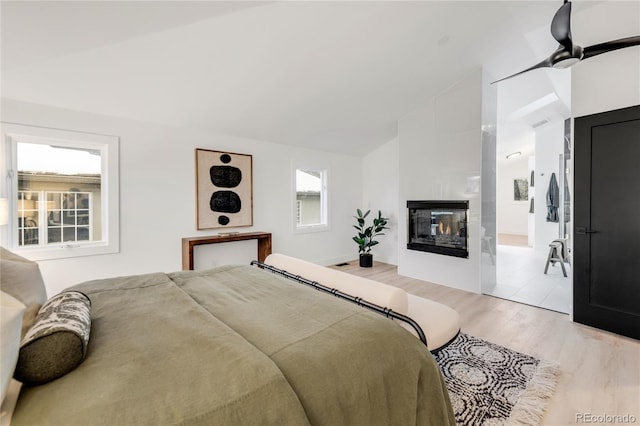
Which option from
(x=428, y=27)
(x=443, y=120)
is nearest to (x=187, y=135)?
(x=428, y=27)

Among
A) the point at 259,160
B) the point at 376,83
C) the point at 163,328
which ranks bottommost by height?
the point at 163,328

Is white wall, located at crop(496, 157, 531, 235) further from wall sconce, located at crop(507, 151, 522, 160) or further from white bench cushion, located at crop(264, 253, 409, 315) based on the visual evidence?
white bench cushion, located at crop(264, 253, 409, 315)

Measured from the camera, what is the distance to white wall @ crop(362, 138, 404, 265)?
552 centimetres

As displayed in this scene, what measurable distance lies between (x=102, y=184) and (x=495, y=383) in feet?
13.8

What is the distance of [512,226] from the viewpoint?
9.59 metres

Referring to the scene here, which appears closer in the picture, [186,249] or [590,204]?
[590,204]

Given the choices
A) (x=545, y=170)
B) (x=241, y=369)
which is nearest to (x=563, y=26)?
(x=241, y=369)

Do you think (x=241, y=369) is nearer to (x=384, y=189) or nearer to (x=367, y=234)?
(x=367, y=234)

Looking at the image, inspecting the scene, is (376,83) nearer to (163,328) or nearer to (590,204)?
(590,204)

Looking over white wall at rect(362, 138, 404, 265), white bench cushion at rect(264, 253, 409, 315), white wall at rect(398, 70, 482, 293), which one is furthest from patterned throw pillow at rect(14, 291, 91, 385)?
white wall at rect(362, 138, 404, 265)

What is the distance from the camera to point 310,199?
542 centimetres

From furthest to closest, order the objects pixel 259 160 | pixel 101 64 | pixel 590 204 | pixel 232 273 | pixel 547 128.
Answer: pixel 547 128
pixel 259 160
pixel 590 204
pixel 101 64
pixel 232 273

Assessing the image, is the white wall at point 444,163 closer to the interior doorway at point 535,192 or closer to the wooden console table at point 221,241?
the interior doorway at point 535,192

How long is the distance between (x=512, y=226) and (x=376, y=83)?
335 inches
